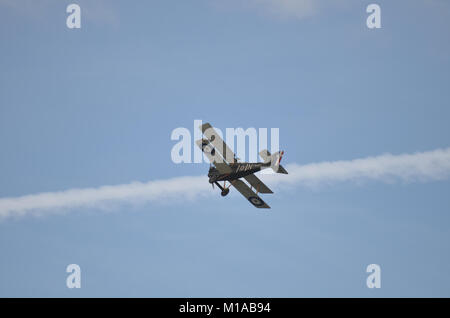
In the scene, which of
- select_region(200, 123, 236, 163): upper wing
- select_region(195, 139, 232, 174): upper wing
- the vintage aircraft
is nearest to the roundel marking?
the vintage aircraft

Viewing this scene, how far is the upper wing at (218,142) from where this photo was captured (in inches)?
2285

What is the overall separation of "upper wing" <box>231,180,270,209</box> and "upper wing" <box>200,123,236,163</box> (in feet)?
17.0

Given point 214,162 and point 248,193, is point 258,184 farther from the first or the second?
point 214,162

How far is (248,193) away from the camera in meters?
63.4

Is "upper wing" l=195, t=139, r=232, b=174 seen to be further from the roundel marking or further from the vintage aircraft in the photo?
the roundel marking

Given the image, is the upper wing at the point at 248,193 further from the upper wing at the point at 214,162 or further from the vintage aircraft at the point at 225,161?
the upper wing at the point at 214,162

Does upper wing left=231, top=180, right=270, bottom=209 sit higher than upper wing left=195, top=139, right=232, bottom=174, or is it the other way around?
upper wing left=195, top=139, right=232, bottom=174

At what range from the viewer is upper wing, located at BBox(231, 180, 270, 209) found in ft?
208

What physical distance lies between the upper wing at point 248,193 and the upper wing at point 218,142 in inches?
204
